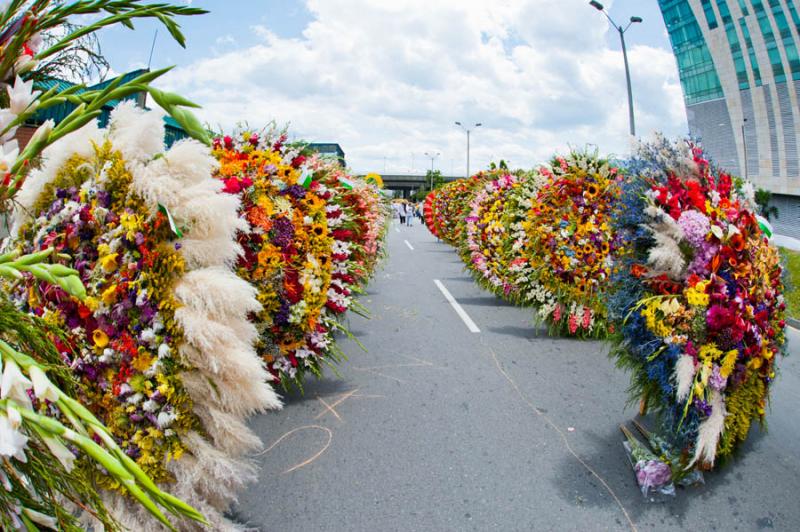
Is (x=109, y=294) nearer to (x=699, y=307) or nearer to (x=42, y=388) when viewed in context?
(x=42, y=388)

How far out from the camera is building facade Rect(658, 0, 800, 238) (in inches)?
1865

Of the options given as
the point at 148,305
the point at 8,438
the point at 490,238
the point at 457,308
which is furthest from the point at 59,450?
→ the point at 490,238

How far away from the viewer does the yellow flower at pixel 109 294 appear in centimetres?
270

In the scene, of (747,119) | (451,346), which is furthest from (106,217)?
(747,119)

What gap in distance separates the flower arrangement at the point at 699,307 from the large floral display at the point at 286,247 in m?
2.52

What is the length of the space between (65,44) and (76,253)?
173 cm

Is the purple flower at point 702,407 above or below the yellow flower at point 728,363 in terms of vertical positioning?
below

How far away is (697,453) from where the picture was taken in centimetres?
345

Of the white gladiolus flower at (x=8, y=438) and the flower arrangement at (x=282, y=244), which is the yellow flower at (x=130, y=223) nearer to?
the flower arrangement at (x=282, y=244)

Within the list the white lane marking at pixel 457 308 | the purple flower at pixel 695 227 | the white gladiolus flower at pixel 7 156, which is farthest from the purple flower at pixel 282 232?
the white lane marking at pixel 457 308

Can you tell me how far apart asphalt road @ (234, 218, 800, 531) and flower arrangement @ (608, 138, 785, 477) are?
462 mm

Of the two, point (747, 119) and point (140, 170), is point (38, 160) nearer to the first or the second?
point (140, 170)

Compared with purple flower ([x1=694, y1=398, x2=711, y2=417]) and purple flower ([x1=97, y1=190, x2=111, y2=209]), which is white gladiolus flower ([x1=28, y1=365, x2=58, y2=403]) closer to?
purple flower ([x1=97, y1=190, x2=111, y2=209])

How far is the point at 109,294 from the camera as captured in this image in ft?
8.89
